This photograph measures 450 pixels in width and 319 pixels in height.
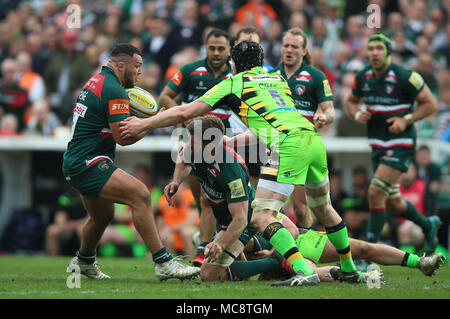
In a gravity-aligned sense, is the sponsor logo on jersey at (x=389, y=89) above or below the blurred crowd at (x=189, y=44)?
below

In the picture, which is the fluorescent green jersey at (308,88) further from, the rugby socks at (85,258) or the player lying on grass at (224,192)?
the rugby socks at (85,258)

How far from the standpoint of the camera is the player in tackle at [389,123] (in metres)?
10.2

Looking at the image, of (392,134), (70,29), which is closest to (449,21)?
(392,134)

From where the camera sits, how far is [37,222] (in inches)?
572

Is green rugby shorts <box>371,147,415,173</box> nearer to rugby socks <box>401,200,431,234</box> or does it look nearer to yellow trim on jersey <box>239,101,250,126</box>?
rugby socks <box>401,200,431,234</box>

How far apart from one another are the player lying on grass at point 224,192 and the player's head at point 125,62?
91 cm

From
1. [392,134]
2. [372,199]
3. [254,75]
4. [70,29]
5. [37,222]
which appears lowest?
[37,222]

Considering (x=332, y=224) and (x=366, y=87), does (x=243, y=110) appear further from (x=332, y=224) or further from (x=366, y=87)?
(x=366, y=87)

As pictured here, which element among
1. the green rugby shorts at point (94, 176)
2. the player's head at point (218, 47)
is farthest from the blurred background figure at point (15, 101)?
the green rugby shorts at point (94, 176)

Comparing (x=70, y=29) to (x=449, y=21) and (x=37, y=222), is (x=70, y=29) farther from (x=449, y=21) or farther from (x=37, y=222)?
(x=449, y=21)

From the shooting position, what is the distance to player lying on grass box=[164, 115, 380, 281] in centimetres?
749

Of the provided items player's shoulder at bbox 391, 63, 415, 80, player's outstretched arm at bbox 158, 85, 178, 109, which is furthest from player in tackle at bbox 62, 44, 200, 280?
player's shoulder at bbox 391, 63, 415, 80

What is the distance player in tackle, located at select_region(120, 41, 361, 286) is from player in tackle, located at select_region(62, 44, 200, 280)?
33cm

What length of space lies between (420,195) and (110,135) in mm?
6926
